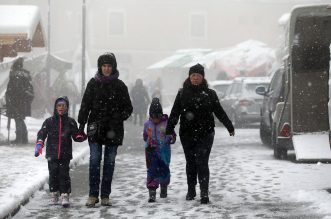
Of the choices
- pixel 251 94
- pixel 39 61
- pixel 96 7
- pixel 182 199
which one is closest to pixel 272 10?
pixel 96 7

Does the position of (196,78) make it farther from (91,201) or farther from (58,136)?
(91,201)

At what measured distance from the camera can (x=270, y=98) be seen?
17484 mm

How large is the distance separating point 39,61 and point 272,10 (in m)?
33.5

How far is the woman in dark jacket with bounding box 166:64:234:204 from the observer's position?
987 cm

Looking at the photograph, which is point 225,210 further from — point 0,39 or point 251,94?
point 251,94

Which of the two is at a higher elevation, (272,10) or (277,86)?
(272,10)

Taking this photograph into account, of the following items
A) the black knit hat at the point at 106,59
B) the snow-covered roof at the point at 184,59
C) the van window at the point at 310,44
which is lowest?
the black knit hat at the point at 106,59

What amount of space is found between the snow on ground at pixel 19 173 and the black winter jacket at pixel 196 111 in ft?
6.57

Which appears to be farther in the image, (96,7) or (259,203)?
(96,7)

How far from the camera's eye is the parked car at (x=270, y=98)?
16.2 metres

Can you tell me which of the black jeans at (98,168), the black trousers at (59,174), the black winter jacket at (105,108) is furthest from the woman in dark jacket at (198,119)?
the black trousers at (59,174)

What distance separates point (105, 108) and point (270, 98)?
27.4ft

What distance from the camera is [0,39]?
17953 mm

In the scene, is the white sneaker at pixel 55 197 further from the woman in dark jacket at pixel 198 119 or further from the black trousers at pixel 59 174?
the woman in dark jacket at pixel 198 119
